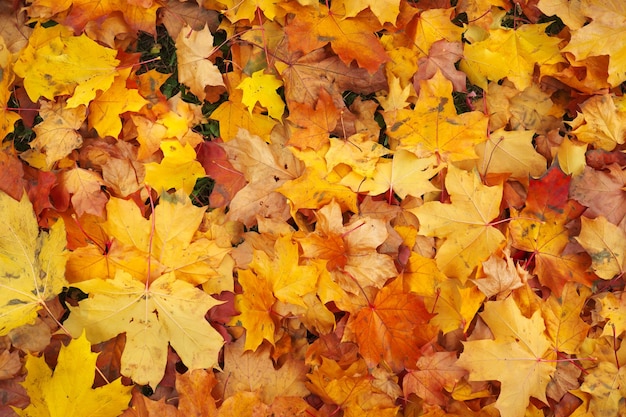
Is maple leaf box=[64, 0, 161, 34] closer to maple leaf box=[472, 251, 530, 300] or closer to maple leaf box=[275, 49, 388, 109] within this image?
maple leaf box=[275, 49, 388, 109]

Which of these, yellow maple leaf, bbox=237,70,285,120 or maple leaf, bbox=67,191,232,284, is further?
yellow maple leaf, bbox=237,70,285,120

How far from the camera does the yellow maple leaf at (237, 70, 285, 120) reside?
1697mm

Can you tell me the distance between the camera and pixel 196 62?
5.62 ft

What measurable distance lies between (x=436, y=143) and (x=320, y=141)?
0.33m

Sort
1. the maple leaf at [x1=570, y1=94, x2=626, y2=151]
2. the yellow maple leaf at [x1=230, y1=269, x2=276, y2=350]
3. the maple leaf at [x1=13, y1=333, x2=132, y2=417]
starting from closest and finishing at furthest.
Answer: the maple leaf at [x1=13, y1=333, x2=132, y2=417] < the yellow maple leaf at [x1=230, y1=269, x2=276, y2=350] < the maple leaf at [x1=570, y1=94, x2=626, y2=151]

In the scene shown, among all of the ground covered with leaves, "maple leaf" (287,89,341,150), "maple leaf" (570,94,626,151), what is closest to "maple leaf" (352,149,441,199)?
the ground covered with leaves

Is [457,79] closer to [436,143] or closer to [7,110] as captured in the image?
[436,143]

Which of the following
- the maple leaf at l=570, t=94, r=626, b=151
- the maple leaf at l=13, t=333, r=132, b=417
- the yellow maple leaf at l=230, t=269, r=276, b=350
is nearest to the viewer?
the maple leaf at l=13, t=333, r=132, b=417

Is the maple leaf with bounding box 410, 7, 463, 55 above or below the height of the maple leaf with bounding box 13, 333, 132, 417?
above

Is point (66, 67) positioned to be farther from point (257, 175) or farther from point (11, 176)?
point (257, 175)

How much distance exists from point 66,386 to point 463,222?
113 cm

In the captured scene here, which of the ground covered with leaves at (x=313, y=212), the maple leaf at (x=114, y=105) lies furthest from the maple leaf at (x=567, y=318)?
the maple leaf at (x=114, y=105)

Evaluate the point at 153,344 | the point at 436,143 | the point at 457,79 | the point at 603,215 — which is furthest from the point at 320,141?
the point at 603,215

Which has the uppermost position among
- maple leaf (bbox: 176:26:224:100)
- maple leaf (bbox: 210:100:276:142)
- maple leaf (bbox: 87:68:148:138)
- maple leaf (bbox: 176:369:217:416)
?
maple leaf (bbox: 176:26:224:100)
